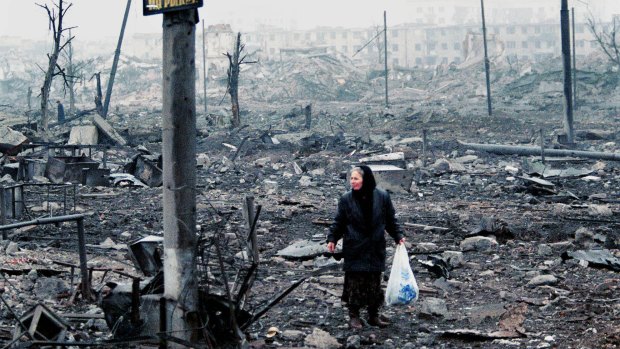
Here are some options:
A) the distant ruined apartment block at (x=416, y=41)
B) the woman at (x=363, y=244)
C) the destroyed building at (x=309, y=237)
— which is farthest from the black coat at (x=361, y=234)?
the distant ruined apartment block at (x=416, y=41)

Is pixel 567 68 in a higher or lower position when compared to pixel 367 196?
higher

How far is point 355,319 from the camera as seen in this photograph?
6535 mm

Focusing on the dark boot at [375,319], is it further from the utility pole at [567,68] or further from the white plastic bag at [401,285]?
the utility pole at [567,68]

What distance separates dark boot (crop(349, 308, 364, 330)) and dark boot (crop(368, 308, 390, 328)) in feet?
0.29

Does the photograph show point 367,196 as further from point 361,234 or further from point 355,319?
point 355,319

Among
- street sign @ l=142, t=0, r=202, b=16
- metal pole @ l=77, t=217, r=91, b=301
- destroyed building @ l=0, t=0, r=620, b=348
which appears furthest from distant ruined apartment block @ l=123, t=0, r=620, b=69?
street sign @ l=142, t=0, r=202, b=16

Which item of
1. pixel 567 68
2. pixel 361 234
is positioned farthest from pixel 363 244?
pixel 567 68

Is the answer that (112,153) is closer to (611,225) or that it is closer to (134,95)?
(611,225)

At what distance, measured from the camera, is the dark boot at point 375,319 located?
6.57 metres

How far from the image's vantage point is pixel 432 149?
2334 cm

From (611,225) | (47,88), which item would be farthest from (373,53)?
(611,225)

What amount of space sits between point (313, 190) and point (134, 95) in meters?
51.8

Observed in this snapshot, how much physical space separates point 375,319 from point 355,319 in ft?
0.59

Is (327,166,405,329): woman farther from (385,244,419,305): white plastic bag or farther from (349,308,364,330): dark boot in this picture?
(385,244,419,305): white plastic bag
